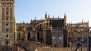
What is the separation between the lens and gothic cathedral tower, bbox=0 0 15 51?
49.5 m

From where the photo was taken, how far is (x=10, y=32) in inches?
1972

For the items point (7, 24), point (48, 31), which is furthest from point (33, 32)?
point (7, 24)

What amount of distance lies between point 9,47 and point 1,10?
9203 millimetres

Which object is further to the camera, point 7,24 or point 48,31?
point 48,31

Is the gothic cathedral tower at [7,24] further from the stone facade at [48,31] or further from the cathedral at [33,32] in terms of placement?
the stone facade at [48,31]

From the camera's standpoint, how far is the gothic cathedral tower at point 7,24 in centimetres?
4947

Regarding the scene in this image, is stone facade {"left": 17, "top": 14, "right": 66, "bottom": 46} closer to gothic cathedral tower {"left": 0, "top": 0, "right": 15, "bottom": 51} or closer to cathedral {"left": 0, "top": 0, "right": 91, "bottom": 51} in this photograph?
cathedral {"left": 0, "top": 0, "right": 91, "bottom": 51}

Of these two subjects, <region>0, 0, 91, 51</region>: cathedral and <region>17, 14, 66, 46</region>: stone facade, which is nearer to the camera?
<region>0, 0, 91, 51</region>: cathedral

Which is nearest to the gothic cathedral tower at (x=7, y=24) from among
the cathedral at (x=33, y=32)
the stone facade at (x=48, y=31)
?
the cathedral at (x=33, y=32)

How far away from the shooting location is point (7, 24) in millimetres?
49812

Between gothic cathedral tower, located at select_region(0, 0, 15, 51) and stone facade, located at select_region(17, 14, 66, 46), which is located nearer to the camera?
gothic cathedral tower, located at select_region(0, 0, 15, 51)

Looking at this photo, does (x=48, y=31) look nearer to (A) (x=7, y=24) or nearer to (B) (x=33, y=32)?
(B) (x=33, y=32)

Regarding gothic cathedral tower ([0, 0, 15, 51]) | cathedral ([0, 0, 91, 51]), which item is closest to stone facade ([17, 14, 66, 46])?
cathedral ([0, 0, 91, 51])

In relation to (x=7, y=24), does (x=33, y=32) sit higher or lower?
lower
